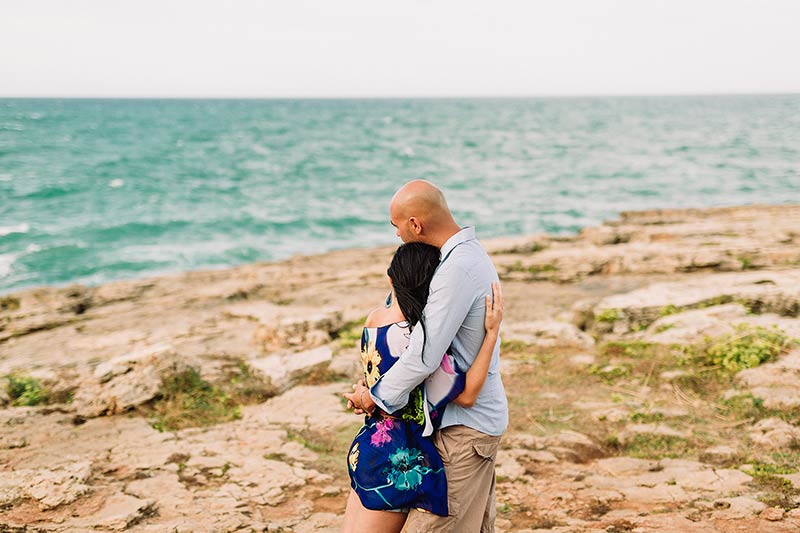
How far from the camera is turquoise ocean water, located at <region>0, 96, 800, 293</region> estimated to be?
74.7 feet

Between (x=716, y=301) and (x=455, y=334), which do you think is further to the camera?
(x=716, y=301)

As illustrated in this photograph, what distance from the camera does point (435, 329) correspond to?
2707 mm

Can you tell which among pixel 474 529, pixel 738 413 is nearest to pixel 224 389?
pixel 474 529

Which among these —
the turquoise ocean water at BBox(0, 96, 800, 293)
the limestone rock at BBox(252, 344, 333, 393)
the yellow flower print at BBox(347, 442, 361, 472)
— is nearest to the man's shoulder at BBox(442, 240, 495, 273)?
the yellow flower print at BBox(347, 442, 361, 472)

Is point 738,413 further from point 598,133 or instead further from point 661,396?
point 598,133

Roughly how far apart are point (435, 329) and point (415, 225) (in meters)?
0.49

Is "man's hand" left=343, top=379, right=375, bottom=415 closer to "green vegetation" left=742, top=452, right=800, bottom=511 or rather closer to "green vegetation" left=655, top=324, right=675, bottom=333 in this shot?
"green vegetation" left=742, top=452, right=800, bottom=511

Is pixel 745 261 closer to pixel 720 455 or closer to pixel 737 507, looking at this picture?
pixel 720 455

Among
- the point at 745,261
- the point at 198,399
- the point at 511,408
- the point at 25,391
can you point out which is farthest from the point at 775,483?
the point at 745,261

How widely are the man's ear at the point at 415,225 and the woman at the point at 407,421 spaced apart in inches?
2.2

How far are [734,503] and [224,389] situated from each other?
4687 mm

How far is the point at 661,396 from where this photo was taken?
20.9 ft

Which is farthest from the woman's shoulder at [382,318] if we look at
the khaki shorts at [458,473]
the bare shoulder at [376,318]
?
the khaki shorts at [458,473]

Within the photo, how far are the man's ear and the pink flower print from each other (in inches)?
33.4
